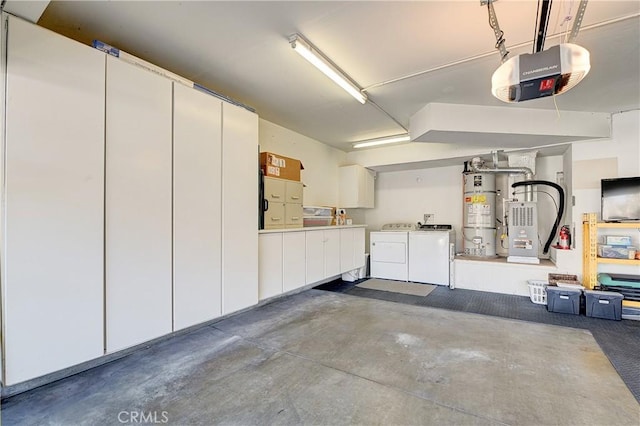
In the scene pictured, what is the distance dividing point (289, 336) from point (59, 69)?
2.86m

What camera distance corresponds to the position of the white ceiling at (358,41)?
2080 millimetres

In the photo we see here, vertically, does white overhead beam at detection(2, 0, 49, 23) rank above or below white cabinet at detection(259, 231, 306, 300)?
above

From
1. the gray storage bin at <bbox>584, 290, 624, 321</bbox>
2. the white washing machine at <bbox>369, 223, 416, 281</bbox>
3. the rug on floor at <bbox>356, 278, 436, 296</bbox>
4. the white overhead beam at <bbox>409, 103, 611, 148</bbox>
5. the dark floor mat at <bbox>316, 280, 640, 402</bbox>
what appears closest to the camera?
the dark floor mat at <bbox>316, 280, 640, 402</bbox>

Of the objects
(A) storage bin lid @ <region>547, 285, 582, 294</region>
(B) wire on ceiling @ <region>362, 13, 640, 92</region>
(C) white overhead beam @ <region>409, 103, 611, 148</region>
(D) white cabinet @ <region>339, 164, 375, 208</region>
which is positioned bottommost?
(A) storage bin lid @ <region>547, 285, 582, 294</region>

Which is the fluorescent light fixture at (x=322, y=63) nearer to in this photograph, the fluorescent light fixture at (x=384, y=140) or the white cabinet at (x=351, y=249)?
the fluorescent light fixture at (x=384, y=140)

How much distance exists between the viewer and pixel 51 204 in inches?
74.0

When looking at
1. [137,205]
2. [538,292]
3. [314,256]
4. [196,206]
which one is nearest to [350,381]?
[196,206]

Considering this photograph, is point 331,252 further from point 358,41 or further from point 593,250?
point 593,250

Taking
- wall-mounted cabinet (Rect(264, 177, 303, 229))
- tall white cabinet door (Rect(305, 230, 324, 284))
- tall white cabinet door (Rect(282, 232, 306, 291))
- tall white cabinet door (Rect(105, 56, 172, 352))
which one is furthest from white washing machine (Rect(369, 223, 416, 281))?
tall white cabinet door (Rect(105, 56, 172, 352))

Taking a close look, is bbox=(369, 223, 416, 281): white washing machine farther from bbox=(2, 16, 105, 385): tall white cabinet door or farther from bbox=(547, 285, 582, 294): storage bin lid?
bbox=(2, 16, 105, 385): tall white cabinet door

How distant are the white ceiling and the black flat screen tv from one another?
3.37ft

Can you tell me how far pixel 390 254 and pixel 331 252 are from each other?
141 centimetres

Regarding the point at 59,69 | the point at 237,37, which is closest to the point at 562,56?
the point at 237,37

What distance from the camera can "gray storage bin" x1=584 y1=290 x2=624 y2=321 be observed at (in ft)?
11.1
